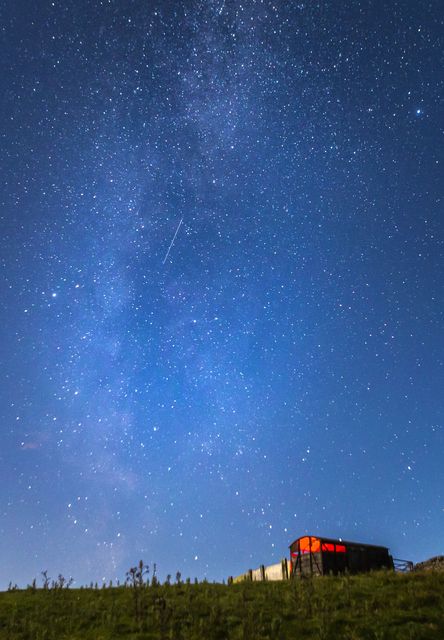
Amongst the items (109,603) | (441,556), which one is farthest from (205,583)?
(441,556)

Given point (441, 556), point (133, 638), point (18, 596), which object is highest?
point (441, 556)

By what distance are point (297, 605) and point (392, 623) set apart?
2.96m

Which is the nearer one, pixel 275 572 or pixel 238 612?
pixel 238 612

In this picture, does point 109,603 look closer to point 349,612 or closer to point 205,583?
point 205,583

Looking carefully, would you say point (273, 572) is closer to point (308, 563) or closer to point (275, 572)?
point (275, 572)

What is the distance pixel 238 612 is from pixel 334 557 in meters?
17.4

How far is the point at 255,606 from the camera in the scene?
15328 mm

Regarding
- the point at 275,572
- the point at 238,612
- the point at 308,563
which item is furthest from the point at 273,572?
the point at 238,612

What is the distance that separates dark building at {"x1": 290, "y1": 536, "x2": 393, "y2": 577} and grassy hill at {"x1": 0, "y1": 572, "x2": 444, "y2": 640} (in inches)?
434

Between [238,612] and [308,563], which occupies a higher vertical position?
[308,563]

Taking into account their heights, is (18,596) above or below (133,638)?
above

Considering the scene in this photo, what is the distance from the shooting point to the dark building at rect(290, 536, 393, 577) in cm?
2911

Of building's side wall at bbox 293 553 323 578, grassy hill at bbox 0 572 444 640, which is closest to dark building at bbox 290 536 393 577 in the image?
building's side wall at bbox 293 553 323 578

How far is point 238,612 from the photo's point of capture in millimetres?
14617
